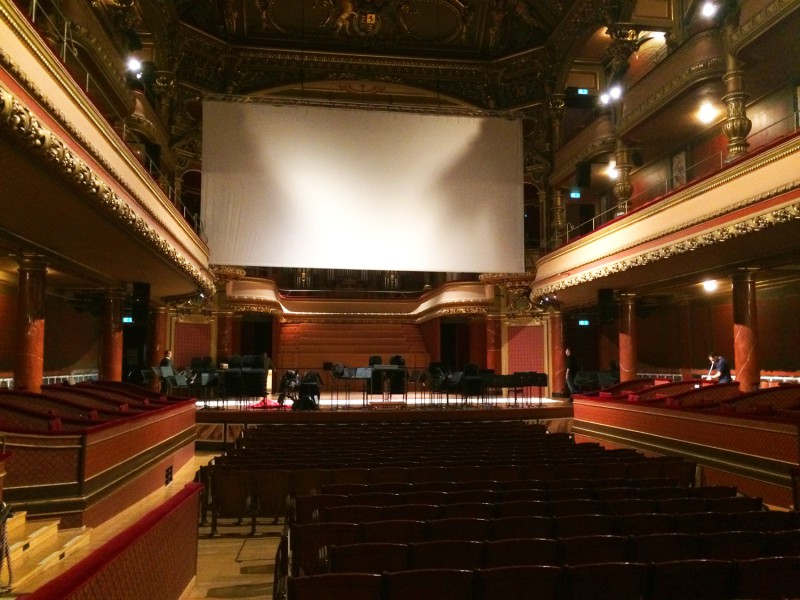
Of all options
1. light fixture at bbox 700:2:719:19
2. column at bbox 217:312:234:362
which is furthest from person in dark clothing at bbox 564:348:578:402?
column at bbox 217:312:234:362

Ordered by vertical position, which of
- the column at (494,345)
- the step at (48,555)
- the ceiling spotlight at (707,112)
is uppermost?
the ceiling spotlight at (707,112)

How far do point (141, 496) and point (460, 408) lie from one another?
6874 millimetres

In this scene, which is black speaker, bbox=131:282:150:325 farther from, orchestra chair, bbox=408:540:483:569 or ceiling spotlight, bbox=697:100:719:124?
ceiling spotlight, bbox=697:100:719:124

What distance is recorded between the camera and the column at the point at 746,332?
10195 millimetres

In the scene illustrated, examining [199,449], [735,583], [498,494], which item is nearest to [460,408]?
[199,449]

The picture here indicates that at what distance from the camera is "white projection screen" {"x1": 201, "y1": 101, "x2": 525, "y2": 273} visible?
40.3 ft

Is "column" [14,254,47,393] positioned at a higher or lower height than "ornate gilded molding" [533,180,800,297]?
lower

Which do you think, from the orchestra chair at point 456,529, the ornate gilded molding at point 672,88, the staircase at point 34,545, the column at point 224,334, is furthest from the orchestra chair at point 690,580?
the column at point 224,334

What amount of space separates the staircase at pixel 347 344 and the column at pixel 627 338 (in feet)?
23.7

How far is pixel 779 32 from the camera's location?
9.52m

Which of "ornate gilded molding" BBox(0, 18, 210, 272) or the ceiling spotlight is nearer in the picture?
"ornate gilded molding" BBox(0, 18, 210, 272)

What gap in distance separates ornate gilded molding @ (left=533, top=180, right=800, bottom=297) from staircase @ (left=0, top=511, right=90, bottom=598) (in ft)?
28.2

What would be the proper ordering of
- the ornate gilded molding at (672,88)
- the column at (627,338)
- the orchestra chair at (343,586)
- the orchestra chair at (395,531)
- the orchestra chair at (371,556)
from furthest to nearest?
1. the column at (627,338)
2. the ornate gilded molding at (672,88)
3. the orchestra chair at (395,531)
4. the orchestra chair at (371,556)
5. the orchestra chair at (343,586)

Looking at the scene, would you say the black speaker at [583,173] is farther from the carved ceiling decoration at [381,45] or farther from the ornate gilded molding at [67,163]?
the ornate gilded molding at [67,163]
